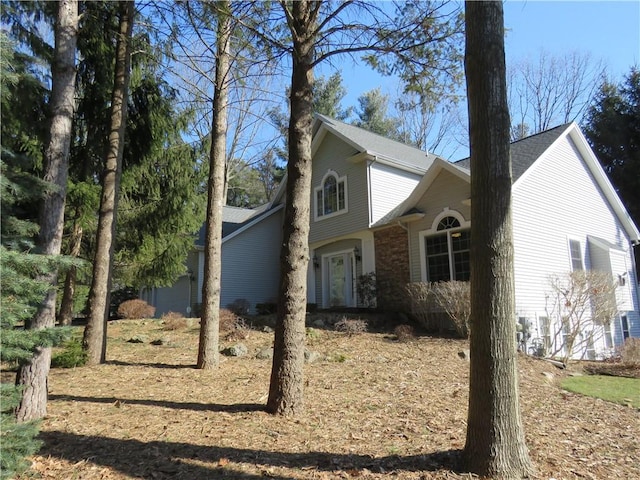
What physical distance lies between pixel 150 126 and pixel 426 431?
913cm

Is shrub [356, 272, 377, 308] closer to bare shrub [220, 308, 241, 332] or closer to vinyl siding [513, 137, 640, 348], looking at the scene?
vinyl siding [513, 137, 640, 348]

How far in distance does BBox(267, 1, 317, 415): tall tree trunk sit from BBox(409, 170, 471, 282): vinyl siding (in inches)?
301

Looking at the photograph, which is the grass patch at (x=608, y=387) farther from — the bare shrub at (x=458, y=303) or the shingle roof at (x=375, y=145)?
the shingle roof at (x=375, y=145)

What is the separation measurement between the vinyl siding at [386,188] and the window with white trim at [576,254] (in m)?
5.36

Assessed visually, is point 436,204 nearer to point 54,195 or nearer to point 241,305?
point 241,305

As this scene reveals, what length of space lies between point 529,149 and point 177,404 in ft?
40.3

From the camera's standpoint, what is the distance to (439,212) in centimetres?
1246

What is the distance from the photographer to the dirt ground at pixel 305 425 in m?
3.56

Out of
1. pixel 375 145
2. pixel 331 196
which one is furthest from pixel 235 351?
pixel 375 145

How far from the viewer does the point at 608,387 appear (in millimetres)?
7586

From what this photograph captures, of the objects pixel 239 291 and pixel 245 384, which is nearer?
pixel 245 384

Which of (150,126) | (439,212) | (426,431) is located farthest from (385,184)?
(426,431)

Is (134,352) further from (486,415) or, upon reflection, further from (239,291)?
(239,291)

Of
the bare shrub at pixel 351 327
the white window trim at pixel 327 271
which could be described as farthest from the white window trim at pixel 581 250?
the bare shrub at pixel 351 327
